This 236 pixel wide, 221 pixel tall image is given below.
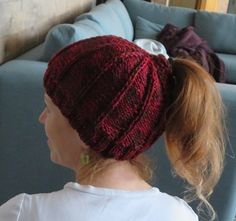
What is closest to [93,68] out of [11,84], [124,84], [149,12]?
[124,84]

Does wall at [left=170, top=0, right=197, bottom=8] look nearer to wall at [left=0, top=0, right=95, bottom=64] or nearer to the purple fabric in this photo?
the purple fabric

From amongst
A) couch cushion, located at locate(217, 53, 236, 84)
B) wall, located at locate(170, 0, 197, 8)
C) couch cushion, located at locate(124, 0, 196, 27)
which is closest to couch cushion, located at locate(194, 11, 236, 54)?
couch cushion, located at locate(124, 0, 196, 27)

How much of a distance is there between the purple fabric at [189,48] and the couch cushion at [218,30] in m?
0.36

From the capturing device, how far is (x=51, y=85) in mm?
960

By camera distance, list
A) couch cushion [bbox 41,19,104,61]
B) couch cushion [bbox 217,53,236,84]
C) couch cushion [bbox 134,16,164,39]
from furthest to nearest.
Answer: couch cushion [bbox 134,16,164,39]
couch cushion [bbox 217,53,236,84]
couch cushion [bbox 41,19,104,61]

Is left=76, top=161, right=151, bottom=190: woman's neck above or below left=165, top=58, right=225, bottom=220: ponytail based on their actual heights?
below

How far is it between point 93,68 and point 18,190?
1150 millimetres

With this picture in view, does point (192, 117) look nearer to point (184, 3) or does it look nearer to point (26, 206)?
point (26, 206)

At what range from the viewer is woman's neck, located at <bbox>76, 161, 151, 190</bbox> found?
898 mm

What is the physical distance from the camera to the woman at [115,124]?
0.85m

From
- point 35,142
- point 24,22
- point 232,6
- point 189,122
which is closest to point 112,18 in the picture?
point 24,22

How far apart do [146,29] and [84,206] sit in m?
3.14

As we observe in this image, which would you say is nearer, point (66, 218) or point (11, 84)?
point (66, 218)

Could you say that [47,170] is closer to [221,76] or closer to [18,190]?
[18,190]
